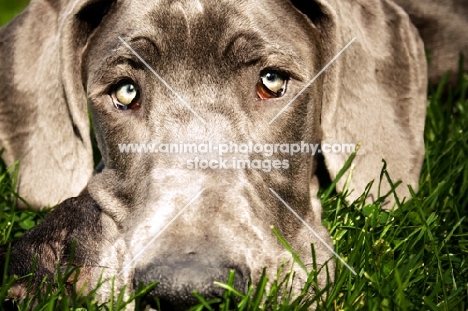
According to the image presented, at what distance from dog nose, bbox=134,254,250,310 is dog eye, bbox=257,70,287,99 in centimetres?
109

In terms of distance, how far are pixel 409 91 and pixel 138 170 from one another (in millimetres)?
1679

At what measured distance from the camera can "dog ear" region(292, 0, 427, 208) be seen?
377cm

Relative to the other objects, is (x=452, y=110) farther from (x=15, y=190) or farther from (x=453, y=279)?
Answer: (x=15, y=190)

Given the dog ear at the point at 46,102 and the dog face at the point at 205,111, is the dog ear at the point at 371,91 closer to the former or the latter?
the dog face at the point at 205,111

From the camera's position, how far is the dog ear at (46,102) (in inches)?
151

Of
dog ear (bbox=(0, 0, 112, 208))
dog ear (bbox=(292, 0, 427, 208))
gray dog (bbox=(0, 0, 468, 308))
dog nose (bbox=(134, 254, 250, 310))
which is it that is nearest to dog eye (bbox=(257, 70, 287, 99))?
gray dog (bbox=(0, 0, 468, 308))

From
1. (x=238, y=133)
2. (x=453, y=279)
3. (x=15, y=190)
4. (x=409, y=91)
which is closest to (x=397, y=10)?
(x=409, y=91)

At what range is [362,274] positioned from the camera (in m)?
3.09

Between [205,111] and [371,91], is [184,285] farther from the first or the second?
[371,91]

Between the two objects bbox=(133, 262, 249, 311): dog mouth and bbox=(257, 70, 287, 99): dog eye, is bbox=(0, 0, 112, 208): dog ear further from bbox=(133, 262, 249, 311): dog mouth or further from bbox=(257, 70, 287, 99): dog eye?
bbox=(133, 262, 249, 311): dog mouth

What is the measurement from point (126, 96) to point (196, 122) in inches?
17.2

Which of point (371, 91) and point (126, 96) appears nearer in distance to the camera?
point (126, 96)

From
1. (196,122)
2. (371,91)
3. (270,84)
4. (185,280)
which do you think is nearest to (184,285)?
(185,280)

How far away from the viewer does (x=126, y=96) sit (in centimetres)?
351
